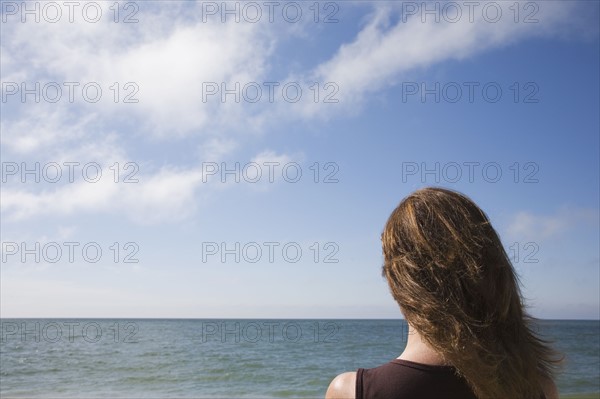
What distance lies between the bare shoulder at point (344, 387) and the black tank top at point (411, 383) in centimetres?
2

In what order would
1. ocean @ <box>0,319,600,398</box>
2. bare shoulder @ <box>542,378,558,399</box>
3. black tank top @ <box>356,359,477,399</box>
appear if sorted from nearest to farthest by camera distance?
1. black tank top @ <box>356,359,477,399</box>
2. bare shoulder @ <box>542,378,558,399</box>
3. ocean @ <box>0,319,600,398</box>

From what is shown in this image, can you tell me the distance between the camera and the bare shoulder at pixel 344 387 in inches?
57.9

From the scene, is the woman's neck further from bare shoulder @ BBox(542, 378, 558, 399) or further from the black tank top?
bare shoulder @ BBox(542, 378, 558, 399)

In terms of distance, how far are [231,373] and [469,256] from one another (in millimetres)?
18833

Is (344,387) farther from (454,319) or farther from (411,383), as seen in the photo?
(454,319)

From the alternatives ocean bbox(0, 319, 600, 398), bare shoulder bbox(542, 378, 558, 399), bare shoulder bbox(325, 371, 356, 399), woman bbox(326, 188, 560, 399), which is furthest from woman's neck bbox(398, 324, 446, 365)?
ocean bbox(0, 319, 600, 398)

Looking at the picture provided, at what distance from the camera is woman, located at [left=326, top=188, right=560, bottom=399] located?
4.72 feet

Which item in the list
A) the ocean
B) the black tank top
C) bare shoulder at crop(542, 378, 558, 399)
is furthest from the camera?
the ocean

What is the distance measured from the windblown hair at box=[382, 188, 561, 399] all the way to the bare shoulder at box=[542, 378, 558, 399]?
0.05 metres

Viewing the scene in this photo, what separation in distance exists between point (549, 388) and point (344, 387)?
0.64 m

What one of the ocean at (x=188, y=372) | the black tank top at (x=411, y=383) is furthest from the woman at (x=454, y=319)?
the ocean at (x=188, y=372)

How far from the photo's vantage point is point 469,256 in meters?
1.45

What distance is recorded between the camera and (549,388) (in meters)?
1.59

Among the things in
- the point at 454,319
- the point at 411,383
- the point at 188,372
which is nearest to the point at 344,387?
the point at 411,383
